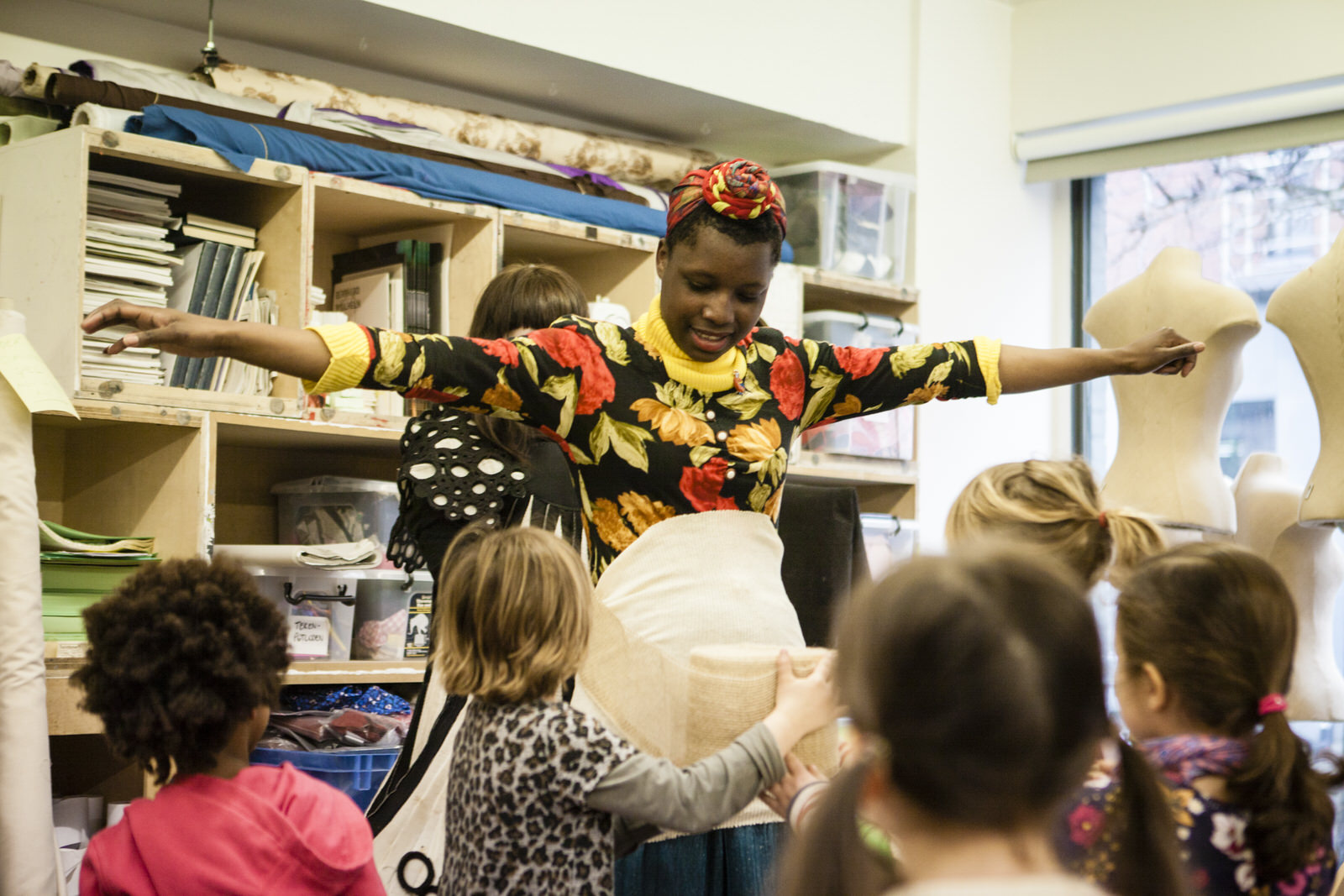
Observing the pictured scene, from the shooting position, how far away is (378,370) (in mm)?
1266

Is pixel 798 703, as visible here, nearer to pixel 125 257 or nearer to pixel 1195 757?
pixel 1195 757

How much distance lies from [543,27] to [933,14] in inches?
52.8

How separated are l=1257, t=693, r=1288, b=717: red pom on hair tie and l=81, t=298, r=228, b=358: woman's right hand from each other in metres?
0.99

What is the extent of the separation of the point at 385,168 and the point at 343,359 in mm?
1479

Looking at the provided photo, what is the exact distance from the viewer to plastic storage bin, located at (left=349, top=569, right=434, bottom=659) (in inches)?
104

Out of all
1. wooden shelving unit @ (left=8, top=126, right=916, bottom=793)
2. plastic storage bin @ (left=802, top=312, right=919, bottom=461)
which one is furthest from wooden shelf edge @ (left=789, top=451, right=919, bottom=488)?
wooden shelving unit @ (left=8, top=126, right=916, bottom=793)

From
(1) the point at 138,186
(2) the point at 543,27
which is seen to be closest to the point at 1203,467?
(2) the point at 543,27

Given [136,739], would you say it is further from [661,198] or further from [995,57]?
[995,57]

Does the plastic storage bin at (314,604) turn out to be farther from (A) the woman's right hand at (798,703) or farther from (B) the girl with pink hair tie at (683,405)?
(A) the woman's right hand at (798,703)

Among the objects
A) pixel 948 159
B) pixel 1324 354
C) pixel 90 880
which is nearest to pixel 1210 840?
pixel 90 880

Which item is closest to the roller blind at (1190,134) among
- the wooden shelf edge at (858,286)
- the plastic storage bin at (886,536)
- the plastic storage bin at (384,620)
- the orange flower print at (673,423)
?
the wooden shelf edge at (858,286)

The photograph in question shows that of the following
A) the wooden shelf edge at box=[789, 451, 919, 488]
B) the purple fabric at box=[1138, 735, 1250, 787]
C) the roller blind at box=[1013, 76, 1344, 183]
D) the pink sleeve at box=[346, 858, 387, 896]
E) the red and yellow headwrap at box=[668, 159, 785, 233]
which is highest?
the roller blind at box=[1013, 76, 1344, 183]

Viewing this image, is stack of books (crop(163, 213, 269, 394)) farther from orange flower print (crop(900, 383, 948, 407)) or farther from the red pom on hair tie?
the red pom on hair tie

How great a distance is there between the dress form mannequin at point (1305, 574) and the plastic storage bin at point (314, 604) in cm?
176
